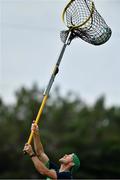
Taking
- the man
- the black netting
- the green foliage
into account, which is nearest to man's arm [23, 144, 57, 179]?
the man

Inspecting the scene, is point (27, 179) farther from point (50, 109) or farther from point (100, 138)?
point (50, 109)

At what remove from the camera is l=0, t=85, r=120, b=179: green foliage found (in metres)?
54.4

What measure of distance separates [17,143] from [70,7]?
47.7 metres

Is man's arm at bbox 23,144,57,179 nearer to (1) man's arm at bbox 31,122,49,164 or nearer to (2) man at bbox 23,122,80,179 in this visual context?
(2) man at bbox 23,122,80,179

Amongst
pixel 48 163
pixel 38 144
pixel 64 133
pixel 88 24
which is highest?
pixel 88 24

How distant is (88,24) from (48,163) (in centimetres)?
196

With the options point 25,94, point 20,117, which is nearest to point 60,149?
point 20,117

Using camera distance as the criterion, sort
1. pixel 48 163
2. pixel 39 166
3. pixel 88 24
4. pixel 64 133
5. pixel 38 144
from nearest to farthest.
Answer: pixel 39 166 < pixel 48 163 < pixel 38 144 < pixel 88 24 < pixel 64 133

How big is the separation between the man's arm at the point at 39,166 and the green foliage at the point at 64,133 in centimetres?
4097

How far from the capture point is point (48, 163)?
9.81 m

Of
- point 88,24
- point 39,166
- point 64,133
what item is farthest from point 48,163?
point 64,133

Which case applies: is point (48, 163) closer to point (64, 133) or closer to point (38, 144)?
point (38, 144)

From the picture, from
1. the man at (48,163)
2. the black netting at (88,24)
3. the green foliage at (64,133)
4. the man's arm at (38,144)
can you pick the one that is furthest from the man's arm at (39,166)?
the green foliage at (64,133)

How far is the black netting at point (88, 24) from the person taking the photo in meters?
10.3
